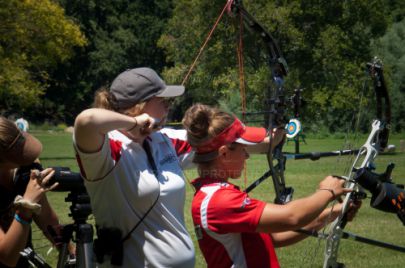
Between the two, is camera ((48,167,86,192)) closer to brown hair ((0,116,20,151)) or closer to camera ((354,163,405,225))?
brown hair ((0,116,20,151))

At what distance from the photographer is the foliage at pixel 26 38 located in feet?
81.8

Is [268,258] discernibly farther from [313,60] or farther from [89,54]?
[89,54]

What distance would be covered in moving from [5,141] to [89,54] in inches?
2314

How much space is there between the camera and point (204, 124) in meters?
3.24

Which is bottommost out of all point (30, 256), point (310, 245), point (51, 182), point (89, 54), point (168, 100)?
point (89, 54)

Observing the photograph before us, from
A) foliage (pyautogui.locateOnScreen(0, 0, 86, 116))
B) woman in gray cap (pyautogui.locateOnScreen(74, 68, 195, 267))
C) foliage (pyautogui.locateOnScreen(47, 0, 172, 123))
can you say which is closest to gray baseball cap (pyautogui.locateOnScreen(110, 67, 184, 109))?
woman in gray cap (pyautogui.locateOnScreen(74, 68, 195, 267))

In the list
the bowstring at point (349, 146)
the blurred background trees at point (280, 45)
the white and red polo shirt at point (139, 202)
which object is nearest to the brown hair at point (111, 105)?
the white and red polo shirt at point (139, 202)

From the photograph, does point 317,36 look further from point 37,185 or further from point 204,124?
point 37,185

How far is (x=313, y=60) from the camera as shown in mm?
33562

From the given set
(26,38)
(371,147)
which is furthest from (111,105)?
(26,38)

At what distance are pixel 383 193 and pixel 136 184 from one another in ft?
3.87

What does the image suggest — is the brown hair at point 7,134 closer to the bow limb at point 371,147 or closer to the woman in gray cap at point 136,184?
the woman in gray cap at point 136,184

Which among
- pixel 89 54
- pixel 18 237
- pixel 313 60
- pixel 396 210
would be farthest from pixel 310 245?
pixel 89 54

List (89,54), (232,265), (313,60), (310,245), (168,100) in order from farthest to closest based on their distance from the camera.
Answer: (89,54) < (313,60) < (310,245) < (168,100) < (232,265)
